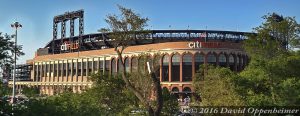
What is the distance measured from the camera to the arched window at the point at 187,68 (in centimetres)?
9106

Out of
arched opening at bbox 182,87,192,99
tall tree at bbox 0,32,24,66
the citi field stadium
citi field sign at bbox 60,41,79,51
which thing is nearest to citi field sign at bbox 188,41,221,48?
the citi field stadium

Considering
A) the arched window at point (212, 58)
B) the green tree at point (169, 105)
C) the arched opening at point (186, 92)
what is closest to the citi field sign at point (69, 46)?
the arched opening at point (186, 92)

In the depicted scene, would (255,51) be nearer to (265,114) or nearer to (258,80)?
(258,80)

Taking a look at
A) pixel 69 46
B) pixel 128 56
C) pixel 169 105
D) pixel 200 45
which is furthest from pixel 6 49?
pixel 69 46

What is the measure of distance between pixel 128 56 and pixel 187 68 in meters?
17.3

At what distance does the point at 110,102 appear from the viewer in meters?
32.7

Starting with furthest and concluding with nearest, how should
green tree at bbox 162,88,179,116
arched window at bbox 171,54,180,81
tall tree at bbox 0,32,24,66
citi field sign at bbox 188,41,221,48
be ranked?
arched window at bbox 171,54,180,81
citi field sign at bbox 188,41,221,48
green tree at bbox 162,88,179,116
tall tree at bbox 0,32,24,66

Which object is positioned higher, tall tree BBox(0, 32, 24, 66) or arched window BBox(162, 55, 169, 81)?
tall tree BBox(0, 32, 24, 66)

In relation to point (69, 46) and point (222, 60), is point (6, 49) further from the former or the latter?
point (69, 46)

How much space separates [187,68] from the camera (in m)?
91.7

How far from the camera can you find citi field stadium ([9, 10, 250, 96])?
3585 inches

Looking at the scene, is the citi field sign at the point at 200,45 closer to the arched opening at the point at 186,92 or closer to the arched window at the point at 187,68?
the arched window at the point at 187,68

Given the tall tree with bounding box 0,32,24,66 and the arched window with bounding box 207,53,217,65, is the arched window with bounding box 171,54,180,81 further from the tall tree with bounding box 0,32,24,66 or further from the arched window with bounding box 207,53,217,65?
the tall tree with bounding box 0,32,24,66

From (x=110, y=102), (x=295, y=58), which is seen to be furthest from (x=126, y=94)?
(x=295, y=58)
